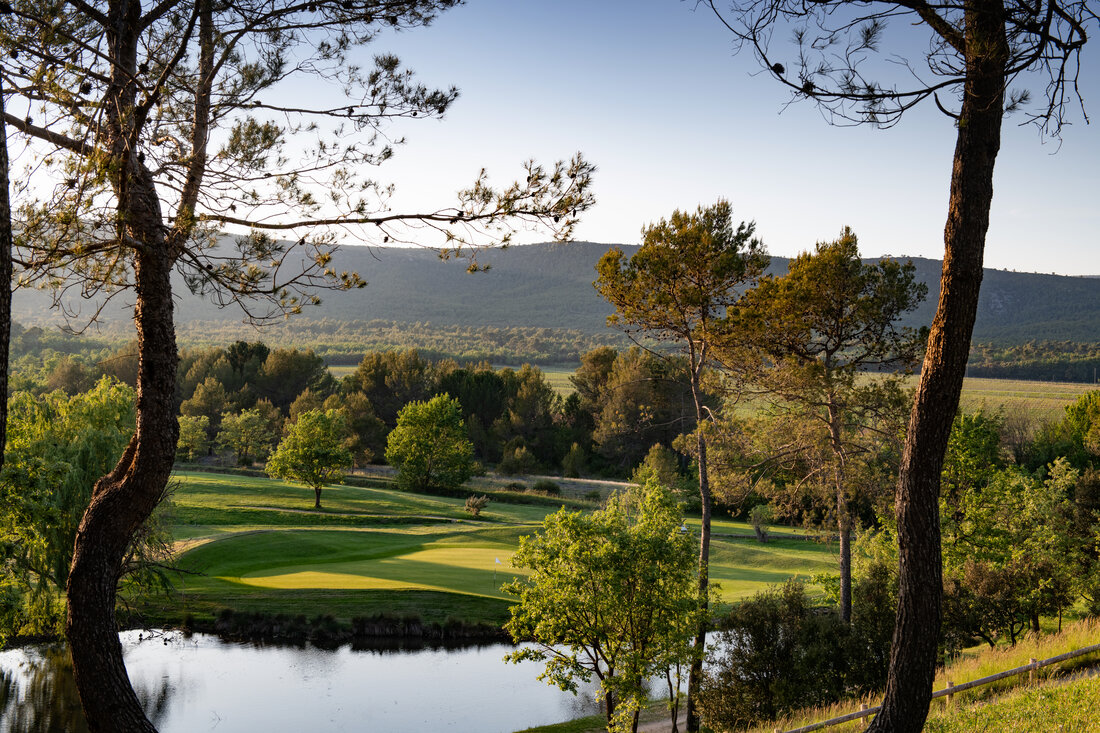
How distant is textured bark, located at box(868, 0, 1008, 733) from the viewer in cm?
650

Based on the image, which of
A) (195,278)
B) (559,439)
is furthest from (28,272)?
(559,439)

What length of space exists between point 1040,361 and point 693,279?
350 ft

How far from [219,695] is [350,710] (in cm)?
365

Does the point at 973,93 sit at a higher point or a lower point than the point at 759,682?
higher

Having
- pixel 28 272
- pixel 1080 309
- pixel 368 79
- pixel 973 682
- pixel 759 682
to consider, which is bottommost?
pixel 759 682

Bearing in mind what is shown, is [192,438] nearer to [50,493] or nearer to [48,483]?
[48,483]

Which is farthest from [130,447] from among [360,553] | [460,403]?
[460,403]

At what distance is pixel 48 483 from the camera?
19.5 metres

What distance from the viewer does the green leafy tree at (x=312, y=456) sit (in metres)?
44.4

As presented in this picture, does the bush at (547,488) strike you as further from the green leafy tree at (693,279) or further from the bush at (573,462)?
the green leafy tree at (693,279)

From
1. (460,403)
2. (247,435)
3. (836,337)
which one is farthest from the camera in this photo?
(460,403)

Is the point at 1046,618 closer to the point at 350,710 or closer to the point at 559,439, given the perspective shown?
the point at 350,710

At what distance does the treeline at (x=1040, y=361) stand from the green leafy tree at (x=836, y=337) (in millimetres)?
91429

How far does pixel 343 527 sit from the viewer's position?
131 feet
